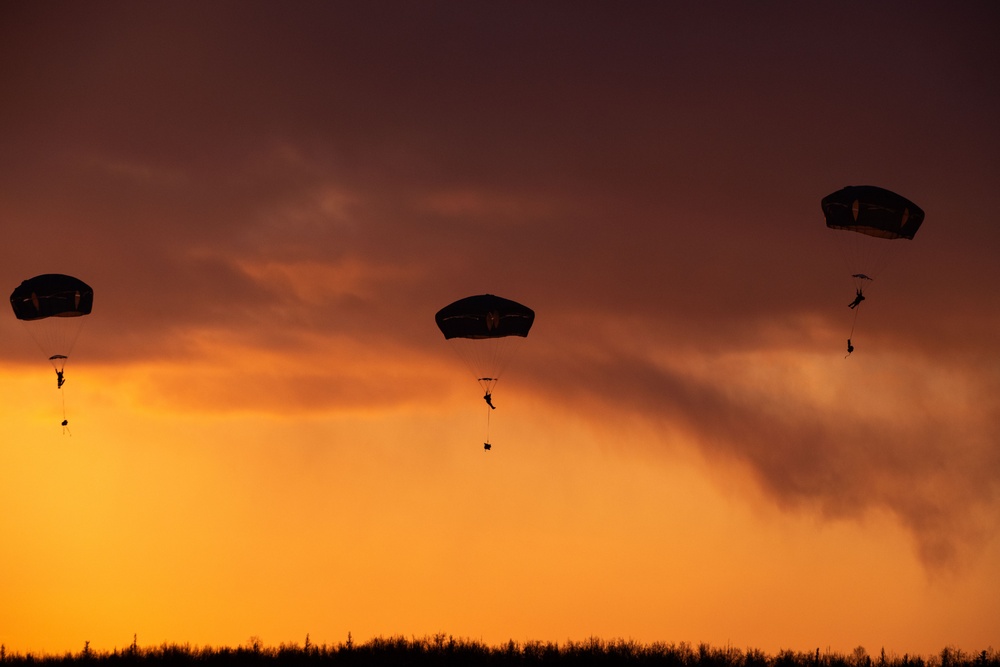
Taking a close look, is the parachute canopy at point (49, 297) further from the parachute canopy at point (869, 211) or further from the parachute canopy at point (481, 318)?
the parachute canopy at point (869, 211)

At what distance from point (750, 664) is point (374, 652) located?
16433mm

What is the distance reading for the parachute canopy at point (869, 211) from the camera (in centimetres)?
6488

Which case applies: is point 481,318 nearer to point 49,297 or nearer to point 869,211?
point 869,211

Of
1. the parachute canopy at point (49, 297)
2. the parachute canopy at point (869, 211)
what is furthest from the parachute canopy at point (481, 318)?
the parachute canopy at point (49, 297)

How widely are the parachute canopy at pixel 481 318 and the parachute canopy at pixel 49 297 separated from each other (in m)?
20.1

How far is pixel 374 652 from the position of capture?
58.4 meters

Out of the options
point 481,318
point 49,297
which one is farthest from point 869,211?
point 49,297

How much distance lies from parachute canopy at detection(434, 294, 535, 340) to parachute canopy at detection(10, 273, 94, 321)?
2014 cm

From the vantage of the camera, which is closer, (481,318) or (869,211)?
(869,211)

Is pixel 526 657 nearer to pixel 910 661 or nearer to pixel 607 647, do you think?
pixel 607 647

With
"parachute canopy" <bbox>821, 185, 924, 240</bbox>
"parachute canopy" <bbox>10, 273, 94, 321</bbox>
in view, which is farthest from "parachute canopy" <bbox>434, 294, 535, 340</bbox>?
"parachute canopy" <bbox>10, 273, 94, 321</bbox>

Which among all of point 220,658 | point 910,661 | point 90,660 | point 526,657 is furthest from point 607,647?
A: point 90,660

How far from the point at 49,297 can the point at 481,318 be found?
78.0ft

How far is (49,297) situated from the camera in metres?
72.0
